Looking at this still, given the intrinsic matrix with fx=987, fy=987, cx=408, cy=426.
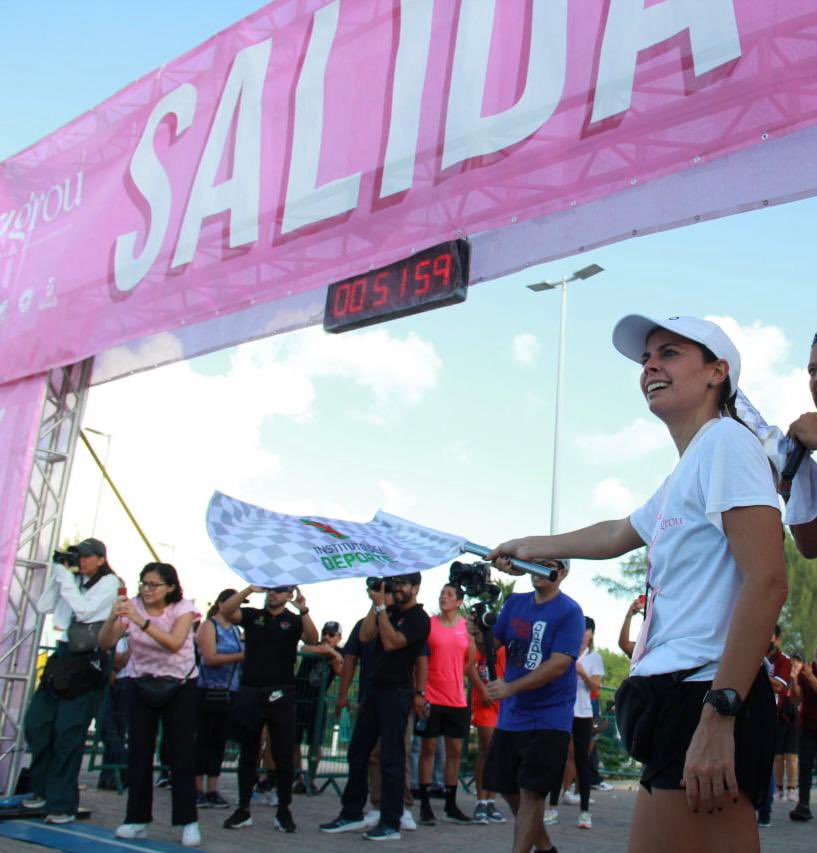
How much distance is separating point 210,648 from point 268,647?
3.30 ft

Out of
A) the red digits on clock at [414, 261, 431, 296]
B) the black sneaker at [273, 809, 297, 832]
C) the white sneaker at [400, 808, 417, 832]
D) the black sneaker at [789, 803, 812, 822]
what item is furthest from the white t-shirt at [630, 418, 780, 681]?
the black sneaker at [789, 803, 812, 822]

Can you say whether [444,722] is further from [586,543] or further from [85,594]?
[586,543]

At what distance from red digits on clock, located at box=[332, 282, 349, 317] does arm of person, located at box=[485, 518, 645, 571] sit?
4367 mm

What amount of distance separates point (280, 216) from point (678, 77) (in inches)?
128

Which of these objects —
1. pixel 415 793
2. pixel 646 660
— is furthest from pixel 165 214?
pixel 646 660

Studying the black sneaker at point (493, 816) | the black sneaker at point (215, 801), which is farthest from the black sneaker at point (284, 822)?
the black sneaker at point (493, 816)

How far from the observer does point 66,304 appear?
28.5 feet

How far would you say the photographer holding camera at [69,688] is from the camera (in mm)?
6801

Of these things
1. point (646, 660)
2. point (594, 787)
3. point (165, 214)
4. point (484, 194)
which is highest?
point (165, 214)

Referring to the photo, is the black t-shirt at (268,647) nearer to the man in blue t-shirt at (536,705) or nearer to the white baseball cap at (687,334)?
the man in blue t-shirt at (536,705)

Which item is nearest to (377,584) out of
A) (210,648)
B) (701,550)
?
(210,648)

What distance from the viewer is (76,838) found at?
6.28 meters

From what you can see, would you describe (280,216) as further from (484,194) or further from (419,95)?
(484,194)

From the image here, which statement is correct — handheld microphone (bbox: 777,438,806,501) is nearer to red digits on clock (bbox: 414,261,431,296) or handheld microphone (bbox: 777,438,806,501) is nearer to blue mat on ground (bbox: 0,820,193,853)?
red digits on clock (bbox: 414,261,431,296)
